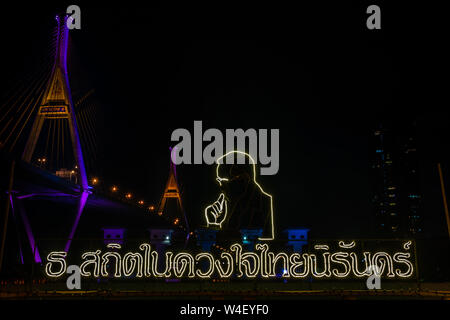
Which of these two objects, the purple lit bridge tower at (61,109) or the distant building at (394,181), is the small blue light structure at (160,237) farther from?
the distant building at (394,181)

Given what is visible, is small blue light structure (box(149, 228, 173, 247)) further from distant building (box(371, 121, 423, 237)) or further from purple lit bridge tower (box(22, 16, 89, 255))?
distant building (box(371, 121, 423, 237))

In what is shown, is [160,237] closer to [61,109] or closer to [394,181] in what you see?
[61,109]

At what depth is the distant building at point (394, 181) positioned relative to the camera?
349ft

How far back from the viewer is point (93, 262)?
40.9 ft

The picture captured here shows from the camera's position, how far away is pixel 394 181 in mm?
115812

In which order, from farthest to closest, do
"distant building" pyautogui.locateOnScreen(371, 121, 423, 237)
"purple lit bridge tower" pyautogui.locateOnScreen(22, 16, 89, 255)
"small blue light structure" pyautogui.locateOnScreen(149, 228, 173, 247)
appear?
"distant building" pyautogui.locateOnScreen(371, 121, 423, 237) < "purple lit bridge tower" pyautogui.locateOnScreen(22, 16, 89, 255) < "small blue light structure" pyautogui.locateOnScreen(149, 228, 173, 247)

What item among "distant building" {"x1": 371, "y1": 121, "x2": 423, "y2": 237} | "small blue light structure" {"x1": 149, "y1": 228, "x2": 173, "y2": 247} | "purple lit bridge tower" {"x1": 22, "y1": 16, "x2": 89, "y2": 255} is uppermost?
"distant building" {"x1": 371, "y1": 121, "x2": 423, "y2": 237}

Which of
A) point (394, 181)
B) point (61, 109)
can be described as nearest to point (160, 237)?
point (61, 109)

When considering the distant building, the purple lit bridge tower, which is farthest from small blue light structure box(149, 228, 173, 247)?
the distant building

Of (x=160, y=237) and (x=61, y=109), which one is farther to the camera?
(x=61, y=109)

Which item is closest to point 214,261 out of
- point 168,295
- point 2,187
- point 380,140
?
point 168,295

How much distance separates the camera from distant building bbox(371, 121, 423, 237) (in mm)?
106438

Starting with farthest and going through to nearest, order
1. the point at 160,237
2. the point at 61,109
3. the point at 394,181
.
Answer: the point at 394,181, the point at 61,109, the point at 160,237
